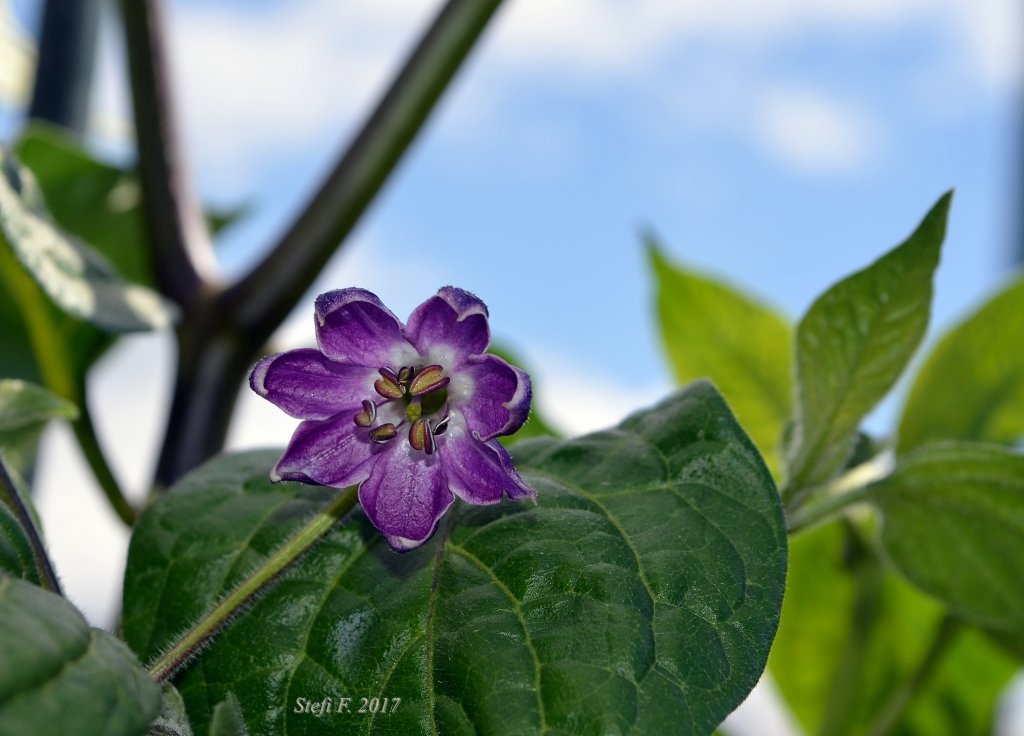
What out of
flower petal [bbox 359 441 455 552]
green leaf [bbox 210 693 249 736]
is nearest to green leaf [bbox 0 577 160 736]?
green leaf [bbox 210 693 249 736]

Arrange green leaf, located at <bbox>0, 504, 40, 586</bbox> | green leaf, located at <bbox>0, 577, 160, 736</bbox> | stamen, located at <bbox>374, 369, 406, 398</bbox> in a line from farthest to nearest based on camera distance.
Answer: stamen, located at <bbox>374, 369, 406, 398</bbox> < green leaf, located at <bbox>0, 504, 40, 586</bbox> < green leaf, located at <bbox>0, 577, 160, 736</bbox>

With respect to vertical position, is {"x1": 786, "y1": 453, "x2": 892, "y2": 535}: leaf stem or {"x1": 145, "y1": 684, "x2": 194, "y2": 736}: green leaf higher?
{"x1": 786, "y1": 453, "x2": 892, "y2": 535}: leaf stem

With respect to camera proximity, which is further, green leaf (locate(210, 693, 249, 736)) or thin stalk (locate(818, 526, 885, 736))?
thin stalk (locate(818, 526, 885, 736))

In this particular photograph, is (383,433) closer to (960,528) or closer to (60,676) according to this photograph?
(60,676)

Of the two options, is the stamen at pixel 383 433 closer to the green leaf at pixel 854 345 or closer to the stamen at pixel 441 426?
the stamen at pixel 441 426

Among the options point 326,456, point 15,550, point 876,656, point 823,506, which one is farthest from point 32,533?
point 876,656

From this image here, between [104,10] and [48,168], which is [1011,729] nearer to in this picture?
[48,168]

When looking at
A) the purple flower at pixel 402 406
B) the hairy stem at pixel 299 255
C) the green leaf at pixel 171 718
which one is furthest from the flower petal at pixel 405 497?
the hairy stem at pixel 299 255

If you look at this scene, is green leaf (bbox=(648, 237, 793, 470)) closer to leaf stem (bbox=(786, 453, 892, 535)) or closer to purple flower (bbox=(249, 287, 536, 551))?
leaf stem (bbox=(786, 453, 892, 535))
